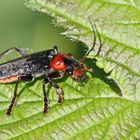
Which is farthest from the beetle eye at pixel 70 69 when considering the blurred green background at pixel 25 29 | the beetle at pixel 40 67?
the blurred green background at pixel 25 29

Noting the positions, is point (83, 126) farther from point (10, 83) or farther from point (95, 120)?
point (10, 83)

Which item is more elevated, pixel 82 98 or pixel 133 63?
pixel 133 63

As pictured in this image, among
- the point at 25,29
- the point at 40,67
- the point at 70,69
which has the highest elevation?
the point at 70,69

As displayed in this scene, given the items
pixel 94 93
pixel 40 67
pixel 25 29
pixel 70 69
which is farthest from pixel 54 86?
pixel 25 29

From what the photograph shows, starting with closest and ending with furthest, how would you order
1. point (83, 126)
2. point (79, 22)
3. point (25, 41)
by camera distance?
point (83, 126) < point (79, 22) < point (25, 41)

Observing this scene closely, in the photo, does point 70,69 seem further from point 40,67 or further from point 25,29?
point 25,29

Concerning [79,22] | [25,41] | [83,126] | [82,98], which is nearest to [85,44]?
[79,22]

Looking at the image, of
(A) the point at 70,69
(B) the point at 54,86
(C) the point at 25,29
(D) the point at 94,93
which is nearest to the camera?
(D) the point at 94,93
